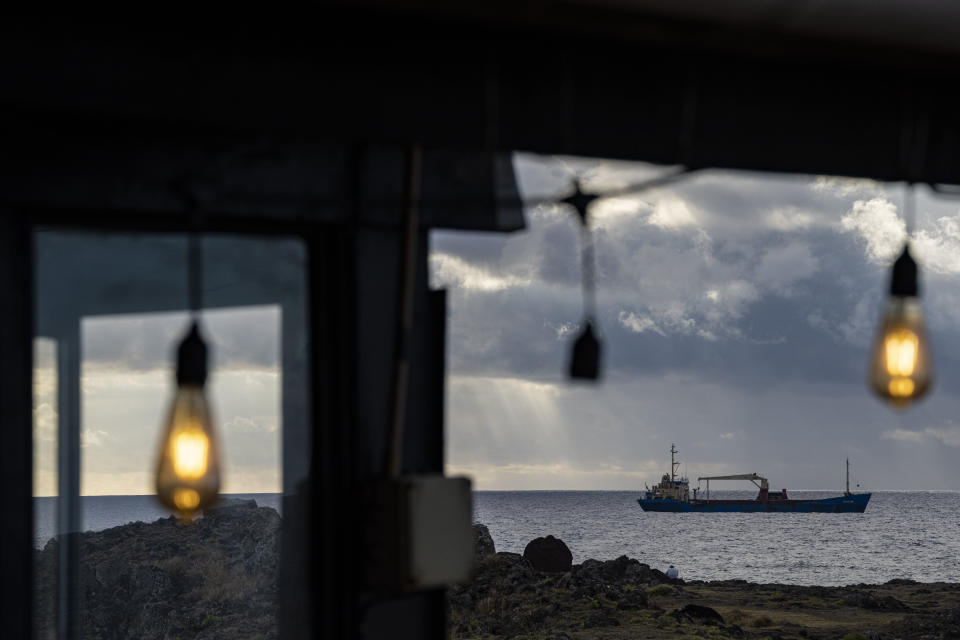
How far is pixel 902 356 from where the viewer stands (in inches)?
79.0

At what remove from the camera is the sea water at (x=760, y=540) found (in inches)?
1526

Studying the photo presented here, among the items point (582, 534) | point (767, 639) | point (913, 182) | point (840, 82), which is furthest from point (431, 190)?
point (582, 534)

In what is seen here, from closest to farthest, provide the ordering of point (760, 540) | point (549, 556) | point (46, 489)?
1. point (46, 489)
2. point (549, 556)
3. point (760, 540)

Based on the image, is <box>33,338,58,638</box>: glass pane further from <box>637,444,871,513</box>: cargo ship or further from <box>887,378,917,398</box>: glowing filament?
<box>637,444,871,513</box>: cargo ship

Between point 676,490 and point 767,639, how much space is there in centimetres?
3185

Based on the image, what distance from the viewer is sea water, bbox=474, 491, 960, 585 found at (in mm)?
38750

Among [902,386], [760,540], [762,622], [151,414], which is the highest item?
[902,386]

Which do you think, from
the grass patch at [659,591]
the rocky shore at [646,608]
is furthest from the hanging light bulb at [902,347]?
the grass patch at [659,591]

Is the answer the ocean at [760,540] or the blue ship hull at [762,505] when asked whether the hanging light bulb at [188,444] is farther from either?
the blue ship hull at [762,505]

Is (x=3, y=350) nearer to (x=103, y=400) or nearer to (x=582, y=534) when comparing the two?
(x=103, y=400)

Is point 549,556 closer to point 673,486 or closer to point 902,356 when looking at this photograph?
point 902,356

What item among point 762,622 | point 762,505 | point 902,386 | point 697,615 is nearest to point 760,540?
point 762,505

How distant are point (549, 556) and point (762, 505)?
86.7 feet

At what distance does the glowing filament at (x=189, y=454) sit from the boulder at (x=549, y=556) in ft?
70.4
